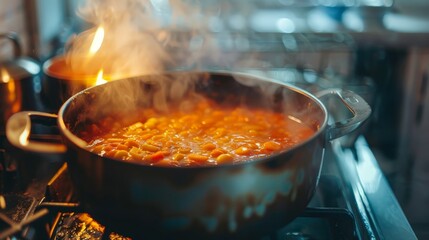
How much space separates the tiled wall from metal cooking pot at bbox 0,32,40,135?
0.41 metres

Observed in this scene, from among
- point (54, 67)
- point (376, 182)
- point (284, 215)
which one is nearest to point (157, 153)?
point (284, 215)

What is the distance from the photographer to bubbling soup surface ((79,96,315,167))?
105 cm

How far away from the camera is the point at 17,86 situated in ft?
4.27

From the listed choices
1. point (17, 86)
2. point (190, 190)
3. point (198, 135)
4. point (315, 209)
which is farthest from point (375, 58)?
point (190, 190)

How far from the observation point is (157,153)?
1037mm

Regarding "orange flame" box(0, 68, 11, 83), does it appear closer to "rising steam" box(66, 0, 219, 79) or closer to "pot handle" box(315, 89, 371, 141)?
"rising steam" box(66, 0, 219, 79)

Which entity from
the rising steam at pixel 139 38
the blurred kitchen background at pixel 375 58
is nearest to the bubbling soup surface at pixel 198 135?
the rising steam at pixel 139 38

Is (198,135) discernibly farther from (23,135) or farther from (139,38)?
(139,38)

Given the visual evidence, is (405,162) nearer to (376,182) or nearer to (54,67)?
(376,182)

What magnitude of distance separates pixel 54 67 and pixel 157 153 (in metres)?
0.69

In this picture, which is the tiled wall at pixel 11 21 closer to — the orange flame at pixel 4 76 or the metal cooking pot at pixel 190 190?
→ the orange flame at pixel 4 76

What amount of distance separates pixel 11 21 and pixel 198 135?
125 cm

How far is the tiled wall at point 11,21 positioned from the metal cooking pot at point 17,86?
0.41m

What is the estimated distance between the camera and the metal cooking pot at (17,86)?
1.28m
